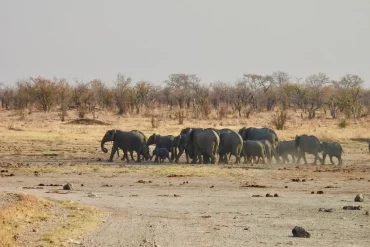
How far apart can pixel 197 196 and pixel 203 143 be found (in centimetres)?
1395

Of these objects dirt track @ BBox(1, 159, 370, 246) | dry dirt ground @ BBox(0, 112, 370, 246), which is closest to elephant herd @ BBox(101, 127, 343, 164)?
dry dirt ground @ BBox(0, 112, 370, 246)

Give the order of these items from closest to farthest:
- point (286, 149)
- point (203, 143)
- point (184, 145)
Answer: point (203, 143) < point (184, 145) < point (286, 149)

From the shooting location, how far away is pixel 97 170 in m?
29.1

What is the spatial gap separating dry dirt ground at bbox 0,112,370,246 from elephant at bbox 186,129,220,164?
2810 millimetres

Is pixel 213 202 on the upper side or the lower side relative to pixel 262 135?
lower

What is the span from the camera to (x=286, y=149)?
120ft

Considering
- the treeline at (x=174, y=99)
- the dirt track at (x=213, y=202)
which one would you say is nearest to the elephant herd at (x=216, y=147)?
the dirt track at (x=213, y=202)

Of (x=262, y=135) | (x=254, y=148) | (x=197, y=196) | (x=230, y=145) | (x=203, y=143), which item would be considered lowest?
(x=197, y=196)

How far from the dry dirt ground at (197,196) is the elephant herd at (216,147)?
125 cm

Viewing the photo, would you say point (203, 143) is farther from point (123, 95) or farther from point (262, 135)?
point (123, 95)

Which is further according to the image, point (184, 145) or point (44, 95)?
point (44, 95)

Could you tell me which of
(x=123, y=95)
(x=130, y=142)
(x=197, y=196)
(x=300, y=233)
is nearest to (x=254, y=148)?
(x=130, y=142)

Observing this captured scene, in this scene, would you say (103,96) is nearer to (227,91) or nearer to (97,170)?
(227,91)

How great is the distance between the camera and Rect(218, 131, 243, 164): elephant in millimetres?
35062
